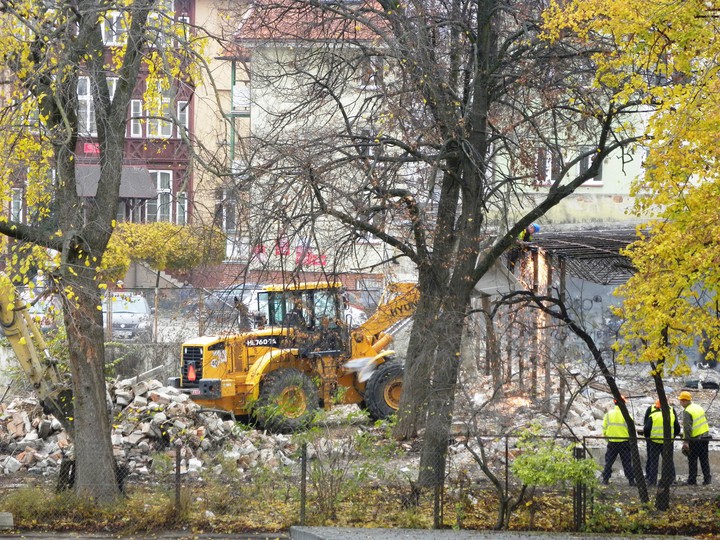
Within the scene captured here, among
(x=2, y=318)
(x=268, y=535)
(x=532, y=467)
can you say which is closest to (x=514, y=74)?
(x=532, y=467)

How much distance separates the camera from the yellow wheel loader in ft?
66.9

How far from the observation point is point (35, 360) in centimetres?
1697

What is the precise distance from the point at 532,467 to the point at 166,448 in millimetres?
8372

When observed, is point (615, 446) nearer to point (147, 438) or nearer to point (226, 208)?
point (226, 208)

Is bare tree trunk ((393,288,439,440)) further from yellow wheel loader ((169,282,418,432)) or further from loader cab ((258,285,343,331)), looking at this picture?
loader cab ((258,285,343,331))

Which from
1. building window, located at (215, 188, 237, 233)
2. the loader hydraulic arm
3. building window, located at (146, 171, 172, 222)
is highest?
building window, located at (146, 171, 172, 222)

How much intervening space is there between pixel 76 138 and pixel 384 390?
10.2 meters

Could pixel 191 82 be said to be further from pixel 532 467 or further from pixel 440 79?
pixel 532 467

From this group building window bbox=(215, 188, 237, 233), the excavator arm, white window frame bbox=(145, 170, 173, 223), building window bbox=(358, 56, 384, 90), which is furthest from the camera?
white window frame bbox=(145, 170, 173, 223)

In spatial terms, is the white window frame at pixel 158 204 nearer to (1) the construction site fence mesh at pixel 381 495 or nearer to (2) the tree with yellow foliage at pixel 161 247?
(2) the tree with yellow foliage at pixel 161 247

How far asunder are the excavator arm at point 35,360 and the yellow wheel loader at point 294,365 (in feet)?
12.9

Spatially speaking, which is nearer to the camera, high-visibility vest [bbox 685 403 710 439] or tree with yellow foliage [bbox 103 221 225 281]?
tree with yellow foliage [bbox 103 221 225 281]

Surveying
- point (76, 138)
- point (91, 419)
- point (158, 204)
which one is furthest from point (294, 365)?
point (158, 204)

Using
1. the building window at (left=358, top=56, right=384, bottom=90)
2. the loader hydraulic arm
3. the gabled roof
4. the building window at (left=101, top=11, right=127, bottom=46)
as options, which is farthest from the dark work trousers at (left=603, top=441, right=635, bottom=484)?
the building window at (left=101, top=11, right=127, bottom=46)
